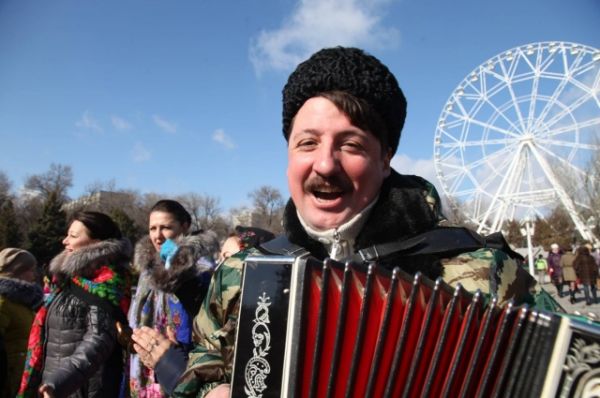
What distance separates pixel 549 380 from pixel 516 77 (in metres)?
31.6

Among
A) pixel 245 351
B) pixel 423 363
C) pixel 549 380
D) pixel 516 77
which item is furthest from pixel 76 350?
pixel 516 77

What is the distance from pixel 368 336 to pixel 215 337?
58 centimetres

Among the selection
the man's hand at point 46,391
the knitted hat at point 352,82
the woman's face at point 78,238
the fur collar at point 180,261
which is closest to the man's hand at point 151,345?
the knitted hat at point 352,82

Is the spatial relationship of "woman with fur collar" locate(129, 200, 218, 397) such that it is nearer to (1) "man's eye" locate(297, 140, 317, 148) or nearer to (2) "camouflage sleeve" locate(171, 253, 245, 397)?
(2) "camouflage sleeve" locate(171, 253, 245, 397)

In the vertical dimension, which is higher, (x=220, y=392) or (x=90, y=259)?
(x=90, y=259)

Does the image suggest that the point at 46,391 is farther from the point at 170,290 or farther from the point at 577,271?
the point at 577,271

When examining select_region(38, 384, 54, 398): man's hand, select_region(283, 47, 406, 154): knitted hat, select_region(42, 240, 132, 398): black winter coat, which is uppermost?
select_region(283, 47, 406, 154): knitted hat

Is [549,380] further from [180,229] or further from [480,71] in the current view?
[480,71]

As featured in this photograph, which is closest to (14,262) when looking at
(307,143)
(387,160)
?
(307,143)

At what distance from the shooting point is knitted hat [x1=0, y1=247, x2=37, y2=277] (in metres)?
4.40

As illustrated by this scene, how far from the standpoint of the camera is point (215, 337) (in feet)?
5.06

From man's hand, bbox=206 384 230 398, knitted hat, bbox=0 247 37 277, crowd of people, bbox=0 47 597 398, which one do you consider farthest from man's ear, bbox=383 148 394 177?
knitted hat, bbox=0 247 37 277

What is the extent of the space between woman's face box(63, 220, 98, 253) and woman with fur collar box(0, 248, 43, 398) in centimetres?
100

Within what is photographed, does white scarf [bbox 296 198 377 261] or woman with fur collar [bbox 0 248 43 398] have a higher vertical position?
white scarf [bbox 296 198 377 261]
